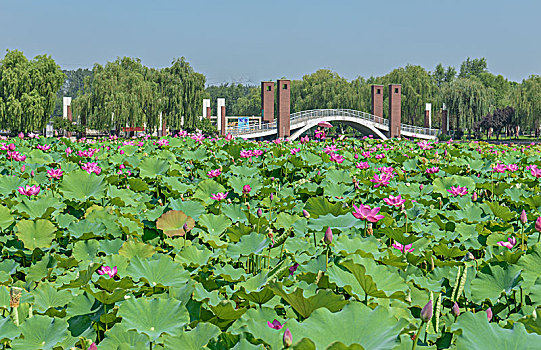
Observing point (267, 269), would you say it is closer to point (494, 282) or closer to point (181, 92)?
point (494, 282)

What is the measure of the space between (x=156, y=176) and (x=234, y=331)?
7.05 feet

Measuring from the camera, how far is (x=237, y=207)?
2.30 meters

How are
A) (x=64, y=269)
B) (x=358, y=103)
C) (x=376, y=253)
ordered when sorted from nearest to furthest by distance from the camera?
(x=376, y=253) < (x=64, y=269) < (x=358, y=103)

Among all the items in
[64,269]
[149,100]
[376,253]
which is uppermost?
[149,100]

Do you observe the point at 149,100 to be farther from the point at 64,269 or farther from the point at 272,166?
the point at 64,269

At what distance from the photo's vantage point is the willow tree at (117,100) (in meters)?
25.3

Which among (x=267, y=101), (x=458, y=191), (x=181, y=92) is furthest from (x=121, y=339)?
(x=267, y=101)

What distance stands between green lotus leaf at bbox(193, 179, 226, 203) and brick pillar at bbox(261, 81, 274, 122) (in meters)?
38.6

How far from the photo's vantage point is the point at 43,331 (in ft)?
3.72

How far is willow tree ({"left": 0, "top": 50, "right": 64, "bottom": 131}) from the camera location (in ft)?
78.9

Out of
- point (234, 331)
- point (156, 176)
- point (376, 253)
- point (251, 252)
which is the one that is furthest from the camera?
point (156, 176)

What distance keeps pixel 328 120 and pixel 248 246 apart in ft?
116

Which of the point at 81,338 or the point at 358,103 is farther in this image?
the point at 358,103

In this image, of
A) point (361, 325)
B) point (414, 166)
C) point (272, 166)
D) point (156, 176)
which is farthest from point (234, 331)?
point (414, 166)
